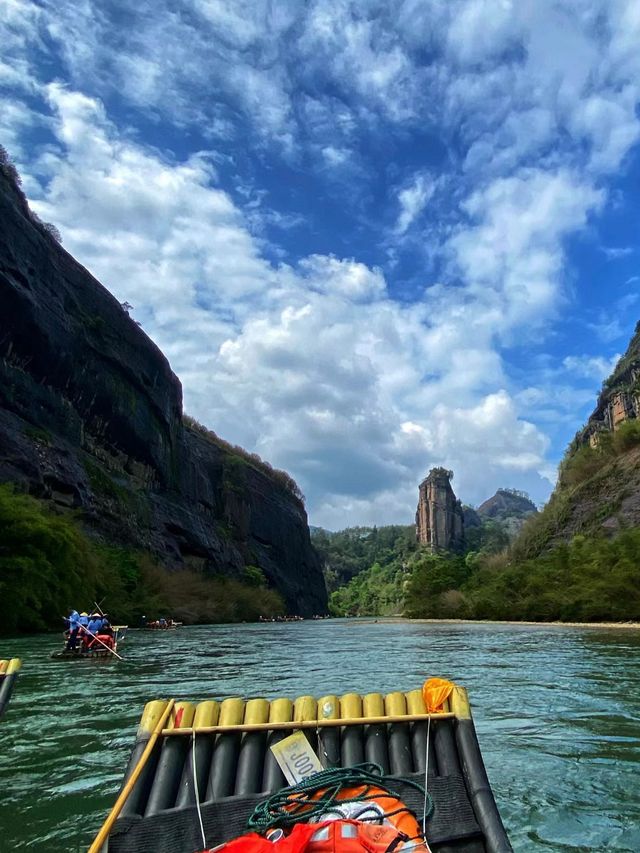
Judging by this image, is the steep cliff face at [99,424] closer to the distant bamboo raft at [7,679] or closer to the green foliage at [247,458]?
the green foliage at [247,458]

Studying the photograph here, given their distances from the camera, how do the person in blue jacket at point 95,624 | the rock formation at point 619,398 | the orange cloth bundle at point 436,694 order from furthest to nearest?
the rock formation at point 619,398 → the person in blue jacket at point 95,624 → the orange cloth bundle at point 436,694

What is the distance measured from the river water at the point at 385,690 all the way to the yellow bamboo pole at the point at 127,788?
976 mm

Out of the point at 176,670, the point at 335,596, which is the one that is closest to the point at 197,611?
the point at 176,670

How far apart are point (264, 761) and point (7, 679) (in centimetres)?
280

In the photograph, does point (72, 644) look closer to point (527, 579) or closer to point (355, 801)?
point (355, 801)

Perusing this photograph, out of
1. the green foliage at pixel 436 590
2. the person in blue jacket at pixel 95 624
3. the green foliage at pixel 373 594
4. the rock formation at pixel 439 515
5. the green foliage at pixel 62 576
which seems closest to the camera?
the person in blue jacket at pixel 95 624

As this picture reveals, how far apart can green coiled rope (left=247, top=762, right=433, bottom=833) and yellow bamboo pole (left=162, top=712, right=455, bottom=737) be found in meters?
0.43

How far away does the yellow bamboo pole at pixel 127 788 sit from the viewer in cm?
341

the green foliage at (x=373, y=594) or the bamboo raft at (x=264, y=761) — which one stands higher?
the green foliage at (x=373, y=594)

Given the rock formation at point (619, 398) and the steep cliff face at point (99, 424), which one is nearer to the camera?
the steep cliff face at point (99, 424)

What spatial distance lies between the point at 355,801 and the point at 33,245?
58628mm

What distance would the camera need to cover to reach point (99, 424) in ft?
200

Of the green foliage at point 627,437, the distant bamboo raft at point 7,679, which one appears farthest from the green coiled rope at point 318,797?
the green foliage at point 627,437

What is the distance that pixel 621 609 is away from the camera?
41.8 meters
